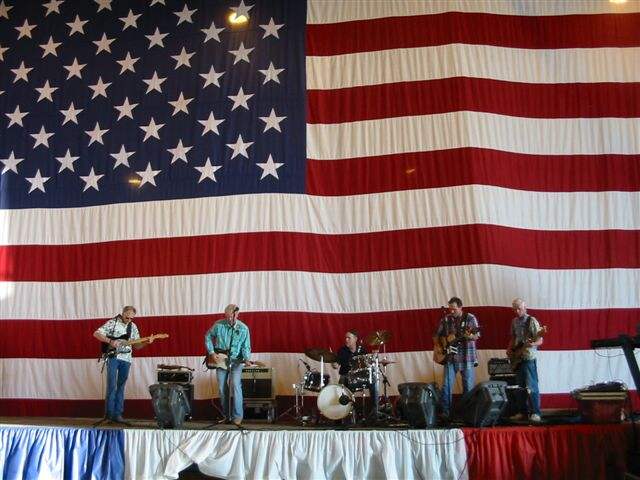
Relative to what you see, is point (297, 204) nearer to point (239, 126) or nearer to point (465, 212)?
point (239, 126)

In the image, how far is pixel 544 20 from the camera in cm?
1087

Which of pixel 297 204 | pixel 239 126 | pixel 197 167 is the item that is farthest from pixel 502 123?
Result: pixel 197 167

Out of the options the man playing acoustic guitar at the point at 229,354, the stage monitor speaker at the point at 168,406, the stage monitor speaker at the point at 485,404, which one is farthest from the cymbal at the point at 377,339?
the stage monitor speaker at the point at 168,406

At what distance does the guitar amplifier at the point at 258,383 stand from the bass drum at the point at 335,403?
4.84 feet

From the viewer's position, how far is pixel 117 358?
8.91 m

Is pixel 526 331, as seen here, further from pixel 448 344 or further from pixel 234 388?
pixel 234 388

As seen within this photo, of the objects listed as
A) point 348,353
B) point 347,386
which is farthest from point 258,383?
point 347,386

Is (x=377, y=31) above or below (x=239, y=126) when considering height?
above

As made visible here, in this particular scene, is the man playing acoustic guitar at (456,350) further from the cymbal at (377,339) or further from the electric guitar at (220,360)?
the electric guitar at (220,360)

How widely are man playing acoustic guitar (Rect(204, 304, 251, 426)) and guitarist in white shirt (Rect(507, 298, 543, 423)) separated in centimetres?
356

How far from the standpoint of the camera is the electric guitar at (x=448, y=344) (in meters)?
8.58

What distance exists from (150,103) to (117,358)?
466 cm

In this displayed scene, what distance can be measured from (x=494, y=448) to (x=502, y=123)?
5.26 m

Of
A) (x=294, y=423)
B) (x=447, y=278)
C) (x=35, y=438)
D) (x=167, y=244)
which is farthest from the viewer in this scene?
(x=167, y=244)
